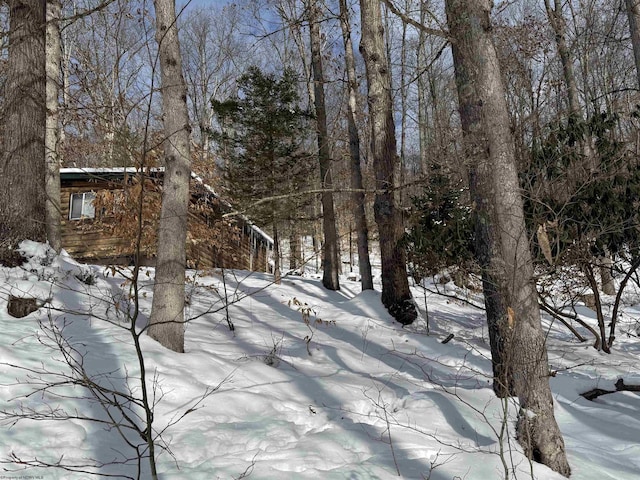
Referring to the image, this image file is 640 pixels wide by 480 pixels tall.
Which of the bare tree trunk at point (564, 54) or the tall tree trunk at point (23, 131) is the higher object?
the bare tree trunk at point (564, 54)

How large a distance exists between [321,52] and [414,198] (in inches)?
285

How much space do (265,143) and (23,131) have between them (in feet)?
35.9

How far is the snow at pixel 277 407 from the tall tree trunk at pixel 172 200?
1.33 ft

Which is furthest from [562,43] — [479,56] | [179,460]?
[179,460]

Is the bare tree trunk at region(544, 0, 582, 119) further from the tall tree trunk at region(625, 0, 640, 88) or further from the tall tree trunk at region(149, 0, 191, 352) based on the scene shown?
the tall tree trunk at region(149, 0, 191, 352)

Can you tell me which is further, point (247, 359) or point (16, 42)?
point (16, 42)

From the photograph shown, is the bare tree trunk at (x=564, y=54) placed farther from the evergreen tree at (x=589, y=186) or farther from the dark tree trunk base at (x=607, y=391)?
the dark tree trunk base at (x=607, y=391)

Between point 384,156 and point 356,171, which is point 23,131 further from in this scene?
point 356,171

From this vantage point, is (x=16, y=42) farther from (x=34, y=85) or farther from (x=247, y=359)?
(x=247, y=359)

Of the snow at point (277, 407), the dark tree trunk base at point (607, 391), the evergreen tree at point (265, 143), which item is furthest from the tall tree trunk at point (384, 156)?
the evergreen tree at point (265, 143)

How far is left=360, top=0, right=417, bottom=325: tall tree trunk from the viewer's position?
27.7 feet

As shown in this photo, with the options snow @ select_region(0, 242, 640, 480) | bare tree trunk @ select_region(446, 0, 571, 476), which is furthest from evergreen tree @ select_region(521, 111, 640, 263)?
bare tree trunk @ select_region(446, 0, 571, 476)

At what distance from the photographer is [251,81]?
15875 mm

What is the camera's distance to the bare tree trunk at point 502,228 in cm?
328
